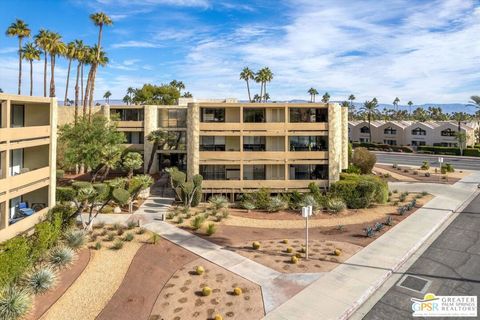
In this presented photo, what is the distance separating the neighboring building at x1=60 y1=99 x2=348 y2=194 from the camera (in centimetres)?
3484

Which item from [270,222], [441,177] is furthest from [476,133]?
[270,222]

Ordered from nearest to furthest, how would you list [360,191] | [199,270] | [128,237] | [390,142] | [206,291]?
[206,291], [199,270], [128,237], [360,191], [390,142]

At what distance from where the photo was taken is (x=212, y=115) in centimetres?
3569

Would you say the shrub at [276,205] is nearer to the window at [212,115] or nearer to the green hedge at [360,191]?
the green hedge at [360,191]

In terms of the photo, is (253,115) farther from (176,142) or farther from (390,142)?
(390,142)

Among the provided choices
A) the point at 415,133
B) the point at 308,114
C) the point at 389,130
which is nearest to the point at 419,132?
the point at 415,133

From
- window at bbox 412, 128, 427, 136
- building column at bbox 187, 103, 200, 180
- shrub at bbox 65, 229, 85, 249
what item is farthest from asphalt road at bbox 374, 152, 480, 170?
shrub at bbox 65, 229, 85, 249

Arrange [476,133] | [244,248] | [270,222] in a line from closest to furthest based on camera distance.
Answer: [244,248]
[270,222]
[476,133]

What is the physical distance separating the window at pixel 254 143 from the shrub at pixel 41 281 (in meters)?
23.1

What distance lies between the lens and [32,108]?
2388 cm

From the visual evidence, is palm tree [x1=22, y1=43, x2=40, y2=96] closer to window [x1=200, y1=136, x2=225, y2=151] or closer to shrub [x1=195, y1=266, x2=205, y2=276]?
window [x1=200, y1=136, x2=225, y2=151]

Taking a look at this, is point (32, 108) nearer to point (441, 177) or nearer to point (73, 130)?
point (73, 130)

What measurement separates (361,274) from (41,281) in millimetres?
15525

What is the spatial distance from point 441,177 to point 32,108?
169 ft
